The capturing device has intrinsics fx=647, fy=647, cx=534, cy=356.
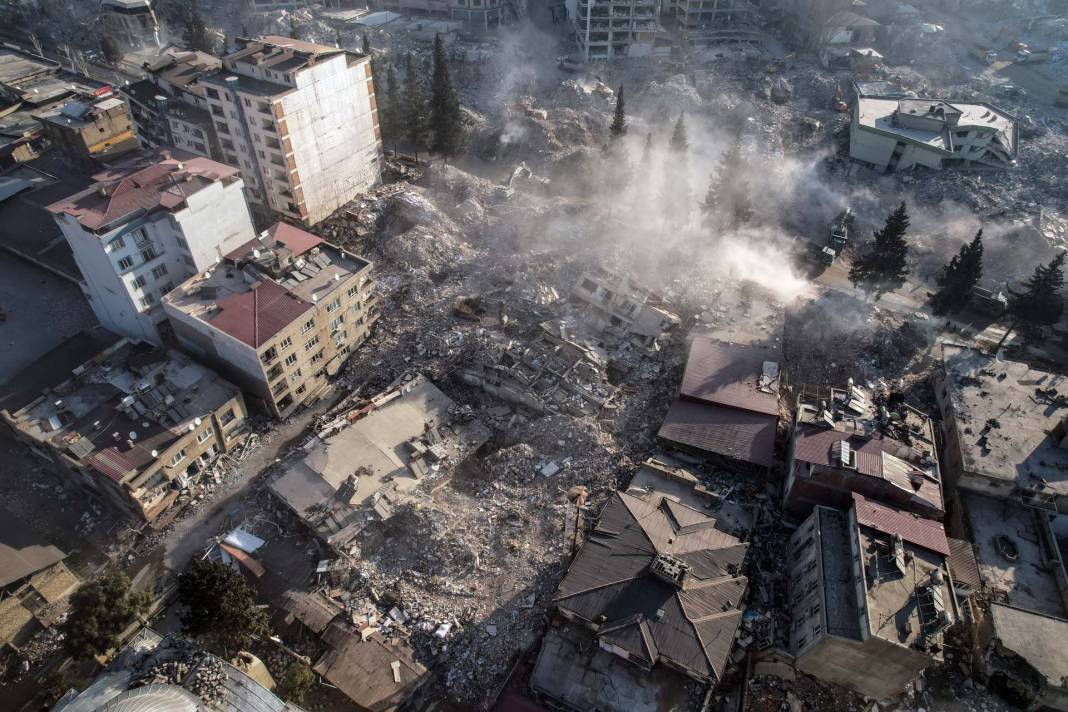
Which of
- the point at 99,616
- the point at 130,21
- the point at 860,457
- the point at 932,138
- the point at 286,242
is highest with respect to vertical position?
the point at 130,21

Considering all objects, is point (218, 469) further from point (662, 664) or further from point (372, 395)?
point (662, 664)

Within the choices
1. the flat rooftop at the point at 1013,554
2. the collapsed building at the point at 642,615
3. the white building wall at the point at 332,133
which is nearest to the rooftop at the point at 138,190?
the white building wall at the point at 332,133

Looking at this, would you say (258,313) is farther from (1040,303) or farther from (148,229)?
(1040,303)

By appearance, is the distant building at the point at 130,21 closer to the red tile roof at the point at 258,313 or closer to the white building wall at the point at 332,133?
the white building wall at the point at 332,133

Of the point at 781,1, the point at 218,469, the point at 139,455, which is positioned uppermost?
the point at 781,1

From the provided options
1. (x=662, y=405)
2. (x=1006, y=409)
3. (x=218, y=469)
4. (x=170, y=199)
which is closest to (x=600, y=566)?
(x=662, y=405)

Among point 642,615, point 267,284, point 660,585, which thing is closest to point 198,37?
point 267,284
